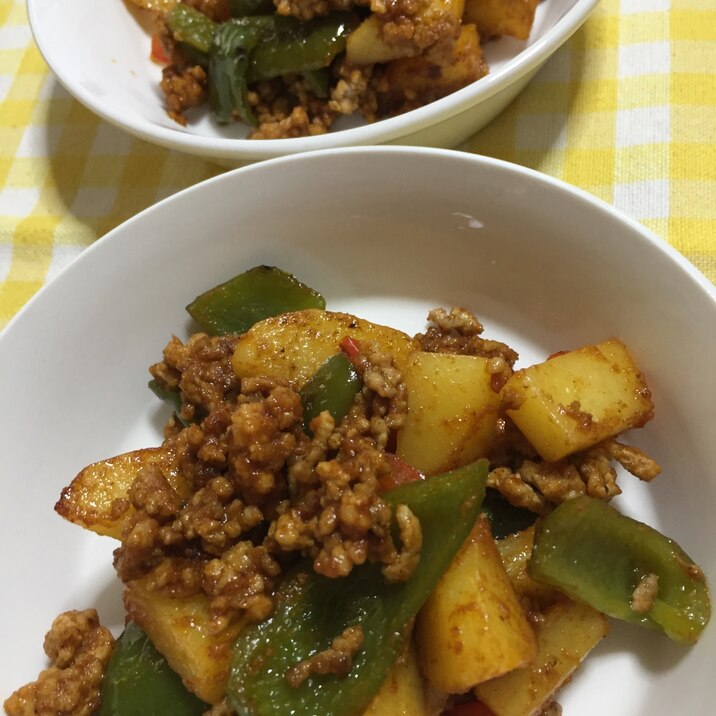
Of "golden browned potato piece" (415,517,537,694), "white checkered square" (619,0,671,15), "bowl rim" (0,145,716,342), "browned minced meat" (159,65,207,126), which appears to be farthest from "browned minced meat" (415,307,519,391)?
"white checkered square" (619,0,671,15)

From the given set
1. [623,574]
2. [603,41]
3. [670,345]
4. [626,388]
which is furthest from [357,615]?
[603,41]

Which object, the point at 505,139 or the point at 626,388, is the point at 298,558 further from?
the point at 505,139

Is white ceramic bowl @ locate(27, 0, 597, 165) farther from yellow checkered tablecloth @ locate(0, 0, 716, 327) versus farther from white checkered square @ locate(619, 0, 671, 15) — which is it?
white checkered square @ locate(619, 0, 671, 15)

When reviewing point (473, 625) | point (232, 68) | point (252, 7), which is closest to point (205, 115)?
point (232, 68)

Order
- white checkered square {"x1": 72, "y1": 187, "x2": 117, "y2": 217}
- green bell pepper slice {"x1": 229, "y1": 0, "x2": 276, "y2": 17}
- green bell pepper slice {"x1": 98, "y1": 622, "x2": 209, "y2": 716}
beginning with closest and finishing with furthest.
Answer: green bell pepper slice {"x1": 98, "y1": 622, "x2": 209, "y2": 716} < green bell pepper slice {"x1": 229, "y1": 0, "x2": 276, "y2": 17} < white checkered square {"x1": 72, "y1": 187, "x2": 117, "y2": 217}

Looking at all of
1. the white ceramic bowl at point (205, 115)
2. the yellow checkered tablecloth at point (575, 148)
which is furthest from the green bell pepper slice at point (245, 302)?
the yellow checkered tablecloth at point (575, 148)

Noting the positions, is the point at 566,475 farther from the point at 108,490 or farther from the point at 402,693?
the point at 108,490
